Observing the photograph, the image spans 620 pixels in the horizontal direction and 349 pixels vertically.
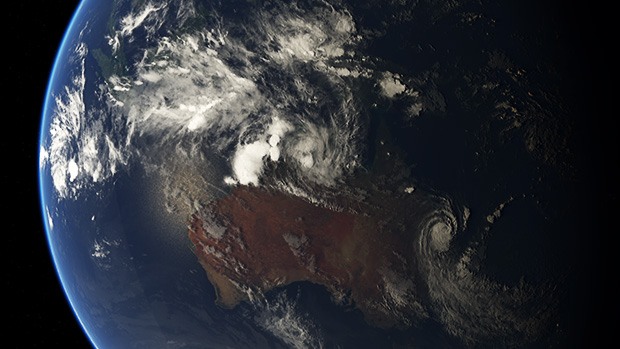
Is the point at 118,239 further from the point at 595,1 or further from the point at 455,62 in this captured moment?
the point at 595,1

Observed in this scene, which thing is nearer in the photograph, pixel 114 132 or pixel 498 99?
pixel 498 99

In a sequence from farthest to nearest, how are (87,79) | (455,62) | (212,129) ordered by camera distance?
(87,79) < (212,129) < (455,62)

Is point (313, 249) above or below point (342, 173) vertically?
below

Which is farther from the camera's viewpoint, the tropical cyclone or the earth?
the tropical cyclone

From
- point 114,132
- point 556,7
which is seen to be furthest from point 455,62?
point 114,132
